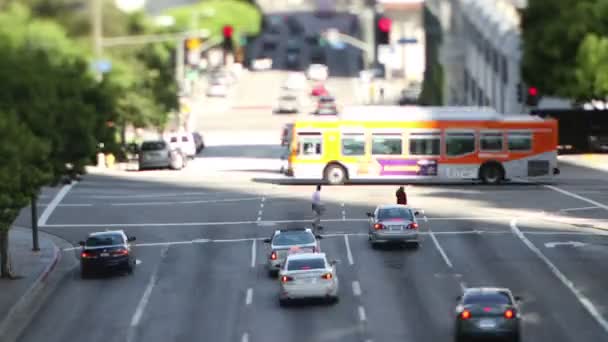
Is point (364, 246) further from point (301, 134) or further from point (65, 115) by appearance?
point (301, 134)

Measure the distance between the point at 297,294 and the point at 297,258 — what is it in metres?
1.21

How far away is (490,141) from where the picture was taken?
251ft

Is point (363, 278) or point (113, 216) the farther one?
point (113, 216)

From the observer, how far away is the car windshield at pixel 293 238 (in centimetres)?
5275

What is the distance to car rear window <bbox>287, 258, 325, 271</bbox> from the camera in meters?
47.0

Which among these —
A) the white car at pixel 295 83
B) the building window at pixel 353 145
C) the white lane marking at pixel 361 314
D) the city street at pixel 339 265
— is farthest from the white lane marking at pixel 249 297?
the white car at pixel 295 83

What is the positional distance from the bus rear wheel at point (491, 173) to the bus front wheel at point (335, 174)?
7031 mm

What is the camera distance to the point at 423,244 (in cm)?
5881

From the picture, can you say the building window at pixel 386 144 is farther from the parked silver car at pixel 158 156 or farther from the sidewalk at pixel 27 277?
the parked silver car at pixel 158 156

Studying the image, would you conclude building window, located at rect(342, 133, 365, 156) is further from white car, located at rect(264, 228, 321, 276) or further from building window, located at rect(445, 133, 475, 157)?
white car, located at rect(264, 228, 321, 276)

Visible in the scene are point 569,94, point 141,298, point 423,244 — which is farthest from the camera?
point 569,94

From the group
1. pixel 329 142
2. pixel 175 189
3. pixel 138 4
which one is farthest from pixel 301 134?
pixel 138 4

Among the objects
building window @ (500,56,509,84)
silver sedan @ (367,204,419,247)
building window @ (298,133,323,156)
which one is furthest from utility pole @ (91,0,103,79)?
building window @ (500,56,509,84)

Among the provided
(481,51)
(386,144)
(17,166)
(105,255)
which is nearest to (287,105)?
(481,51)
